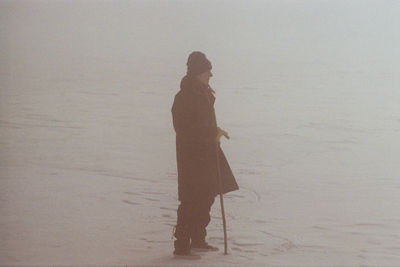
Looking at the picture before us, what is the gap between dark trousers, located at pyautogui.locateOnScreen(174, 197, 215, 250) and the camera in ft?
21.0

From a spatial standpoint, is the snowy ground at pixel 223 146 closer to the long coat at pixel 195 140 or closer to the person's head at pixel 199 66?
the long coat at pixel 195 140

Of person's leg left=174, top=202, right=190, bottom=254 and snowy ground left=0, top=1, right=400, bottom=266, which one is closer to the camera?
person's leg left=174, top=202, right=190, bottom=254

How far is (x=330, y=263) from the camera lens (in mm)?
6461

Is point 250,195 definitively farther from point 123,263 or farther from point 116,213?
point 123,263

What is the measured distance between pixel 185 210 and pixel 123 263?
0.61 m

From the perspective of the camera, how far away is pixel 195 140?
6379 mm

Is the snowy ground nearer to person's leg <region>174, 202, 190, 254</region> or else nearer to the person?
person's leg <region>174, 202, 190, 254</region>

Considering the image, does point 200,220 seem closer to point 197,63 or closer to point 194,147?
point 194,147

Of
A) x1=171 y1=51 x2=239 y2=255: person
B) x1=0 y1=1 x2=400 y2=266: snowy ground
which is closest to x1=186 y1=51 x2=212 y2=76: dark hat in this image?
x1=171 y1=51 x2=239 y2=255: person

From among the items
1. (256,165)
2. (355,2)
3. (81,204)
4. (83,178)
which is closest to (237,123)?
(256,165)

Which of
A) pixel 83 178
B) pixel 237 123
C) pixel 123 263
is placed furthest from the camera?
pixel 237 123

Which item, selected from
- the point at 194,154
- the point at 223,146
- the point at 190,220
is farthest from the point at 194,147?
the point at 223,146

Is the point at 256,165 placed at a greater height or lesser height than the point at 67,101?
lesser

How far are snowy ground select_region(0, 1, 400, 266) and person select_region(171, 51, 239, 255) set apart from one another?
283 mm
